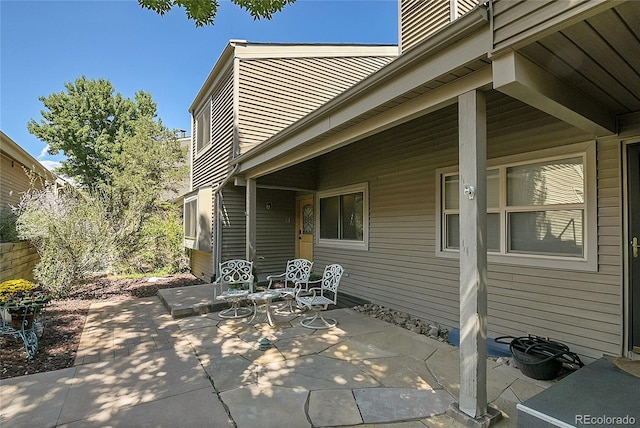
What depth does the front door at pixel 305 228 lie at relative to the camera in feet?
26.0

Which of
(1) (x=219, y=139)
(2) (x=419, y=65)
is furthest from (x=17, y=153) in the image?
(2) (x=419, y=65)

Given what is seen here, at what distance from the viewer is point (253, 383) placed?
9.50ft

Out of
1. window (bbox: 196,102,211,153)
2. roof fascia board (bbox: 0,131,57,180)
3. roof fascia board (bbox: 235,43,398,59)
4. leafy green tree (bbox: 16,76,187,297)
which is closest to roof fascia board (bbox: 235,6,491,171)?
roof fascia board (bbox: 235,43,398,59)

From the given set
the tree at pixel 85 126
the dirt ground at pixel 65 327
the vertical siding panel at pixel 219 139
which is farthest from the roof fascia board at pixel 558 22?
the tree at pixel 85 126

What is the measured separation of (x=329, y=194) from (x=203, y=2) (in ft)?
14.7

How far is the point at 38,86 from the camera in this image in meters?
14.3

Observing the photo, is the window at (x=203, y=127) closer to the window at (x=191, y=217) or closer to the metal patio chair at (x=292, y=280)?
the window at (x=191, y=217)

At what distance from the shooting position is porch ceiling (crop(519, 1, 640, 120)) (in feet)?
5.69

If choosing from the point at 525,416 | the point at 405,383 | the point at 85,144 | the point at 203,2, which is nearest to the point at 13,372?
the point at 405,383

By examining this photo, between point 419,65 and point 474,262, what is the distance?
60.6 inches

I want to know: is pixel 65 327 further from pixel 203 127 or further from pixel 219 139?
pixel 203 127

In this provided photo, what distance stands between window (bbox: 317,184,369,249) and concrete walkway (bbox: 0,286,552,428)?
7.39 ft

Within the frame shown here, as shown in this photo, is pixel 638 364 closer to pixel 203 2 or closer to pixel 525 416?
pixel 525 416

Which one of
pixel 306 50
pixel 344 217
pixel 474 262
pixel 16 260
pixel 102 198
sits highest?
pixel 306 50
